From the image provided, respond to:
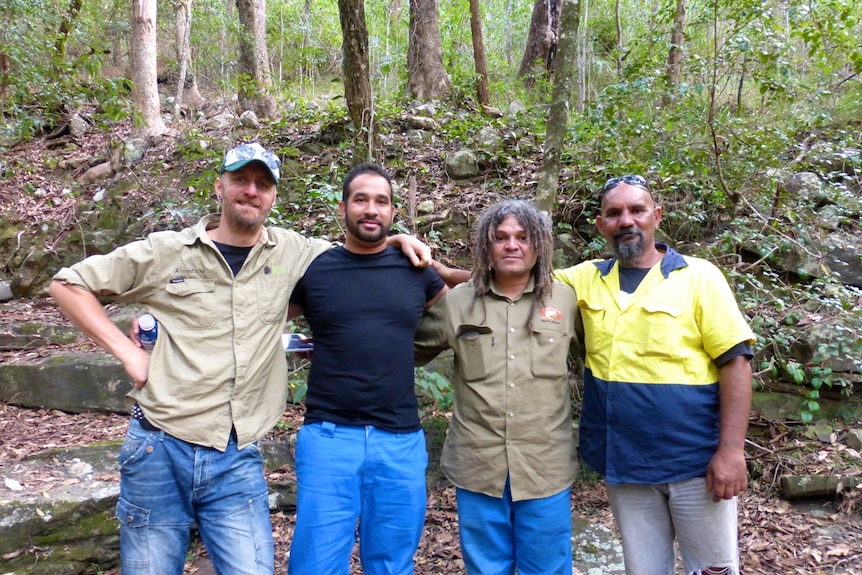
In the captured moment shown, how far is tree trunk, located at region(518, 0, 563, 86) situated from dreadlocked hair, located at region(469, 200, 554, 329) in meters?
8.50

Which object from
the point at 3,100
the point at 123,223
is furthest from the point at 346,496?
the point at 3,100

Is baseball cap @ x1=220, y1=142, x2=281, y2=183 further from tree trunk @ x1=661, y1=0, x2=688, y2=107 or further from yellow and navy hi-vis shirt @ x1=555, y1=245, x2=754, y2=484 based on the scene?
tree trunk @ x1=661, y1=0, x2=688, y2=107

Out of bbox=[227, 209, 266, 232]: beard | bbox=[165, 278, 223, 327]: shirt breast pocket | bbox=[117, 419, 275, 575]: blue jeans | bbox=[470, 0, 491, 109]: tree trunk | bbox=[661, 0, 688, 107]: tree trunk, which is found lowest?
bbox=[117, 419, 275, 575]: blue jeans

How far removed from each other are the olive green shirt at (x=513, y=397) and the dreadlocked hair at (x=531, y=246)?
0.12 ft

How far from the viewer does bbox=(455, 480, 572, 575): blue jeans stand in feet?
8.77

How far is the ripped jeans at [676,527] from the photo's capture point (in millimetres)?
2455

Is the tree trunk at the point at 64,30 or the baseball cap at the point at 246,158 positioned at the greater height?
the tree trunk at the point at 64,30

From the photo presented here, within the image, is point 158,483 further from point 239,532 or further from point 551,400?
point 551,400

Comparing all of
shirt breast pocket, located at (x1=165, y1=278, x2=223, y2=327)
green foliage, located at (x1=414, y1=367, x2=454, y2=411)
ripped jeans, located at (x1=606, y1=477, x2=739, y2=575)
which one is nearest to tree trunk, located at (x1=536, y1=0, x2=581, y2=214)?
green foliage, located at (x1=414, y1=367, x2=454, y2=411)

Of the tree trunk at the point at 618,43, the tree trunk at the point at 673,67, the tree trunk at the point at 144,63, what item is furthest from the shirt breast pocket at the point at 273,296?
the tree trunk at the point at 144,63

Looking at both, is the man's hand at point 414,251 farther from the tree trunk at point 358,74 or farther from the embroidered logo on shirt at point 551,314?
the tree trunk at point 358,74

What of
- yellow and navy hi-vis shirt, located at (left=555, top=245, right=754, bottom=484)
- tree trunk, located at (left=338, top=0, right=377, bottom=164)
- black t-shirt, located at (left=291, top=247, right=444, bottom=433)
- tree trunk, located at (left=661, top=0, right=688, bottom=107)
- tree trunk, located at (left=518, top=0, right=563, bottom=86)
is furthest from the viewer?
tree trunk, located at (left=518, top=0, right=563, bottom=86)

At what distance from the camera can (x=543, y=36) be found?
1082cm

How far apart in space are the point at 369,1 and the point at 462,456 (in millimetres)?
16313
